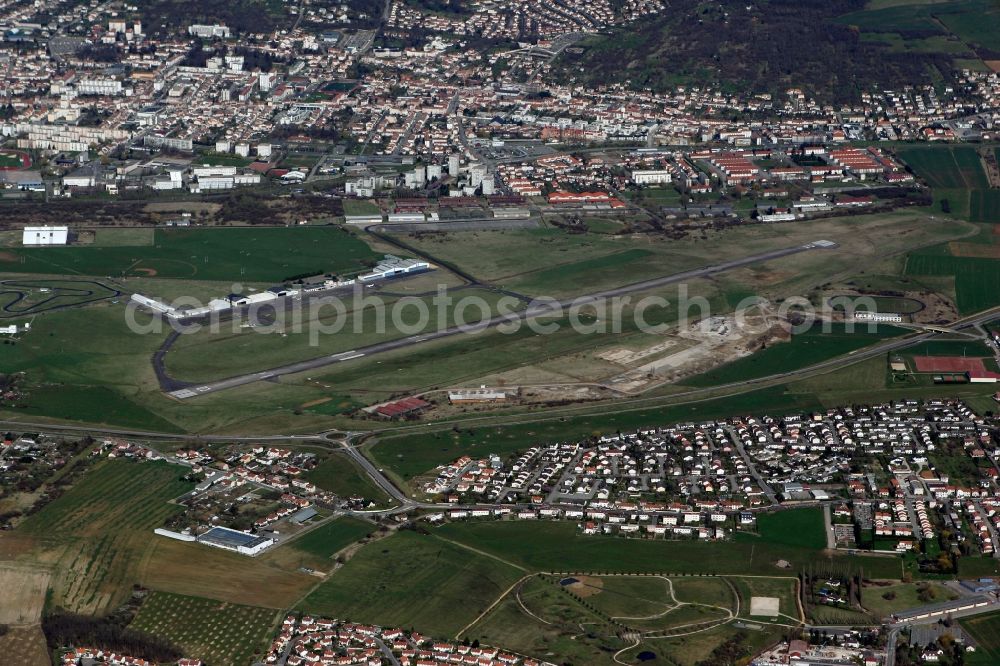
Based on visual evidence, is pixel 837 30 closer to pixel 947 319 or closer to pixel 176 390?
pixel 947 319

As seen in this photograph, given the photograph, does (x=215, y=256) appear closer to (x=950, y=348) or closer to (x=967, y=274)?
(x=950, y=348)

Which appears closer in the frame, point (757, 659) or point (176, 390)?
point (757, 659)

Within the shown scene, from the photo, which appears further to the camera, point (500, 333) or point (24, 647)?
point (500, 333)

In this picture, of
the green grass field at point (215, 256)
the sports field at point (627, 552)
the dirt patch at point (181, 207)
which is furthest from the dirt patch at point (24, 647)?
the dirt patch at point (181, 207)

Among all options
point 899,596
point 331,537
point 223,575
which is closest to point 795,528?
point 899,596

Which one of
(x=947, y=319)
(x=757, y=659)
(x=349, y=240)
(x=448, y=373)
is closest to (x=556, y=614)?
(x=757, y=659)
